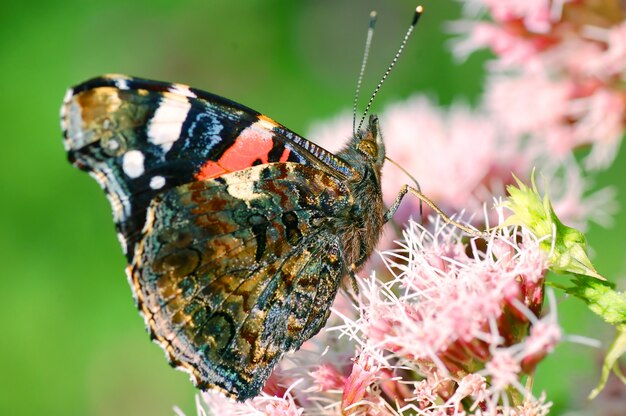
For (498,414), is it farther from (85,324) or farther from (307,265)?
(85,324)

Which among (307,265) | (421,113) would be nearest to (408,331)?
(307,265)

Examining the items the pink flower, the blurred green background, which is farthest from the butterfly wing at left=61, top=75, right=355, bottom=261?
the blurred green background

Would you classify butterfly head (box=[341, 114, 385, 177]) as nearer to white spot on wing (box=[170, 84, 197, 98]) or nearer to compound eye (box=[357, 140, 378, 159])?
compound eye (box=[357, 140, 378, 159])

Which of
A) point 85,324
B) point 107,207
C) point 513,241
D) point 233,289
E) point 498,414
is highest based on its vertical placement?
point 513,241

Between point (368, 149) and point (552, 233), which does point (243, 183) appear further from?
point (552, 233)

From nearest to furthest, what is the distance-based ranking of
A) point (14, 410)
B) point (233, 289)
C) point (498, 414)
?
point (498, 414) < point (233, 289) < point (14, 410)

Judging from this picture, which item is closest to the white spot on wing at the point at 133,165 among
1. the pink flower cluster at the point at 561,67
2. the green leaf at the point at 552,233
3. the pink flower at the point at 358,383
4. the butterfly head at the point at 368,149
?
the butterfly head at the point at 368,149

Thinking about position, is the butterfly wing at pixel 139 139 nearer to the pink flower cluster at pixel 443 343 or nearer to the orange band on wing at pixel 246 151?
the orange band on wing at pixel 246 151

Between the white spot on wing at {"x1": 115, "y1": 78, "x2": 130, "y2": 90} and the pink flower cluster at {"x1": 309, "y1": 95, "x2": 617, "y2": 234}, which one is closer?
the white spot on wing at {"x1": 115, "y1": 78, "x2": 130, "y2": 90}
